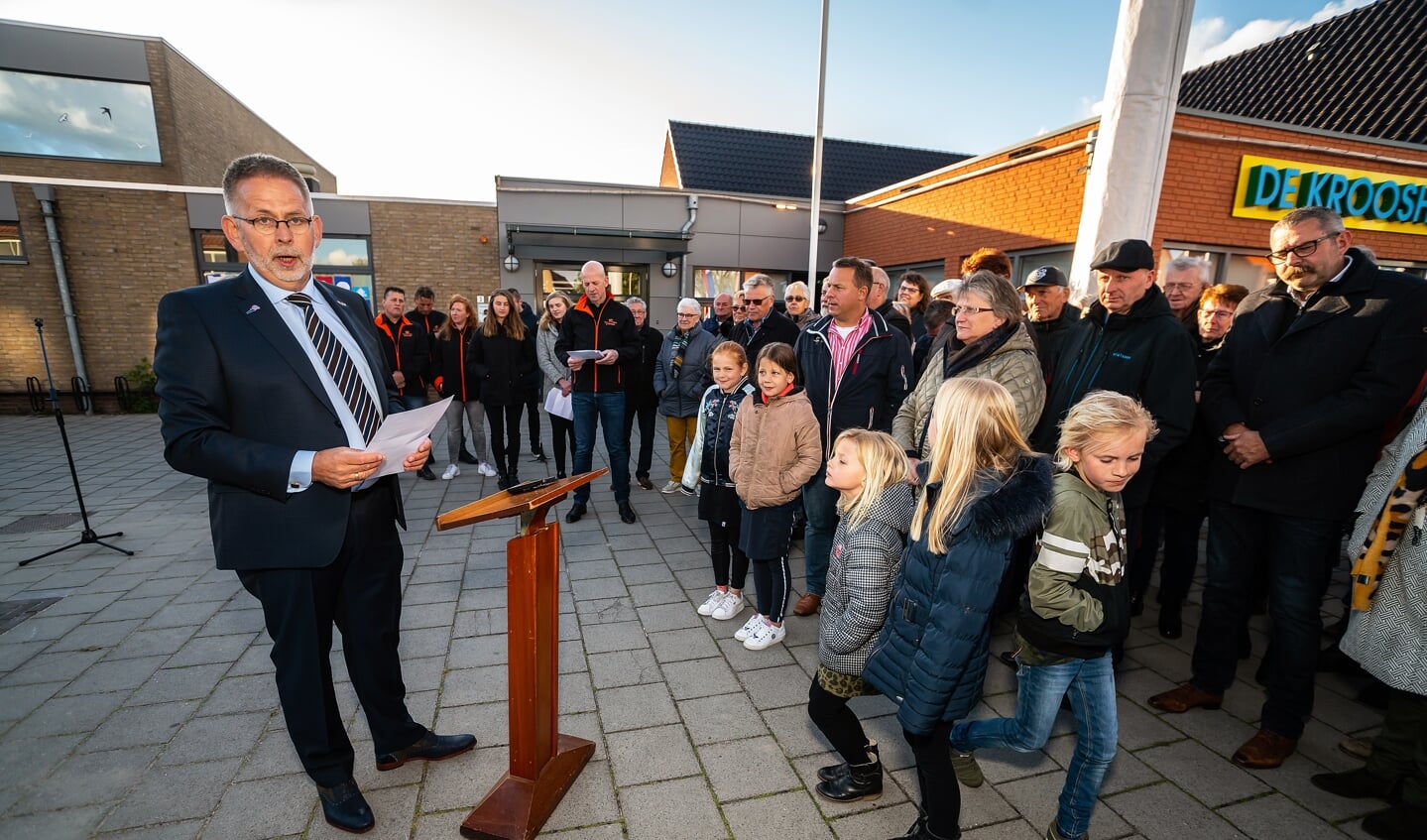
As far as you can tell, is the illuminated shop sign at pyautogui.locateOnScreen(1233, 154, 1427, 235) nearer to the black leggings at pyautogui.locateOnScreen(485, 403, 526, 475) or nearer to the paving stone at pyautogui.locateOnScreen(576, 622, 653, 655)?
the paving stone at pyautogui.locateOnScreen(576, 622, 653, 655)

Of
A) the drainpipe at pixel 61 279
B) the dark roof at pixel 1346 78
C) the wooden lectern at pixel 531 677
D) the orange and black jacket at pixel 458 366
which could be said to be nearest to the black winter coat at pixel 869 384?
the wooden lectern at pixel 531 677

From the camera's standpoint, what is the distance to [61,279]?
35.7 ft

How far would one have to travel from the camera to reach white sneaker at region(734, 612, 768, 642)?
3393mm

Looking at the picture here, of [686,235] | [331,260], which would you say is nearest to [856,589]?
[686,235]

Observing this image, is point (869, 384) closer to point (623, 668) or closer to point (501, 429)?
point (623, 668)

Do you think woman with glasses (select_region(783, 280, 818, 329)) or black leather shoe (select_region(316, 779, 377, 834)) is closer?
black leather shoe (select_region(316, 779, 377, 834))

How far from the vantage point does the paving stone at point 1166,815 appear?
217 centimetres

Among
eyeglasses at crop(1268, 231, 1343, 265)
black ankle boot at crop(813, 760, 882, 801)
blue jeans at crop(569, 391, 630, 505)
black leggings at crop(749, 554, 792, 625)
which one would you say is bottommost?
black ankle boot at crop(813, 760, 882, 801)

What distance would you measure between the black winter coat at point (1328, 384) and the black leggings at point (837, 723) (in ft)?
6.61

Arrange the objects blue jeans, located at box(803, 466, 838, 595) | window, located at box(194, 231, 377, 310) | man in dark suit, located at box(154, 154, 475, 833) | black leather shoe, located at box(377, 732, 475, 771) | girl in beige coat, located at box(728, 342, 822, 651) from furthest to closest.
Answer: window, located at box(194, 231, 377, 310)
blue jeans, located at box(803, 466, 838, 595)
girl in beige coat, located at box(728, 342, 822, 651)
black leather shoe, located at box(377, 732, 475, 771)
man in dark suit, located at box(154, 154, 475, 833)

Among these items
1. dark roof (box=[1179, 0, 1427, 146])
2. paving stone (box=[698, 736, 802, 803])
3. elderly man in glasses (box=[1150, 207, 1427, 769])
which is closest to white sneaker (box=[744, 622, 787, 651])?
paving stone (box=[698, 736, 802, 803])

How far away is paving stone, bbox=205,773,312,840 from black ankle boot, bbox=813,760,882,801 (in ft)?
6.32

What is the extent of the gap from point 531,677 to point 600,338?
374 cm

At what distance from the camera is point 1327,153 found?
25.6 ft
